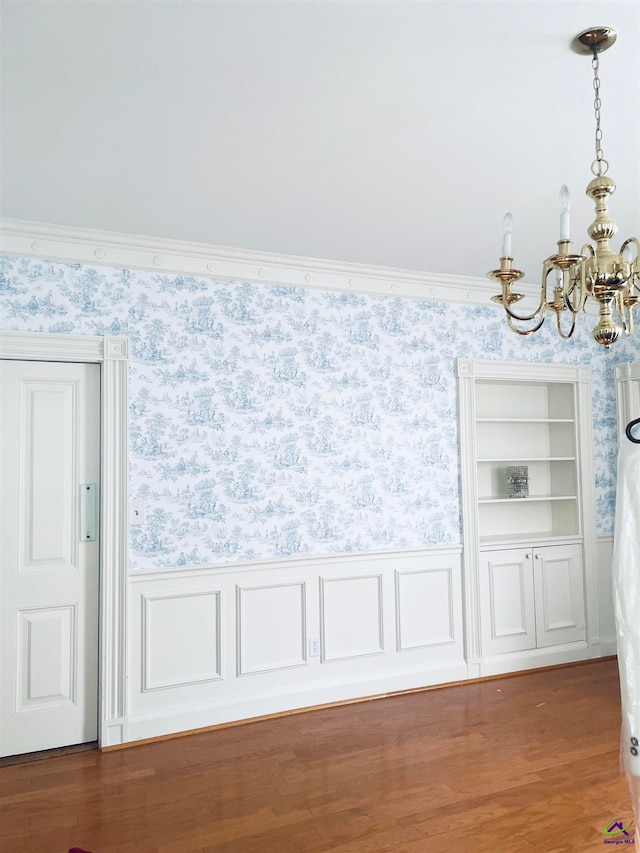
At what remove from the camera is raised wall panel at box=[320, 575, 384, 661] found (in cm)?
410

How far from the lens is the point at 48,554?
3.50 m

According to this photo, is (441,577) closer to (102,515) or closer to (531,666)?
(531,666)

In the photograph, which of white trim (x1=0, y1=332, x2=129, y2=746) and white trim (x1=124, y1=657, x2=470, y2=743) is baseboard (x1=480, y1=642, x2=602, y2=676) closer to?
white trim (x1=124, y1=657, x2=470, y2=743)

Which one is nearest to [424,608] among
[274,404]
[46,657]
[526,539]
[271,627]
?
[526,539]

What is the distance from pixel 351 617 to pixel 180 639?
3.67 feet

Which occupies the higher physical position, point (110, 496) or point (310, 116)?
point (310, 116)

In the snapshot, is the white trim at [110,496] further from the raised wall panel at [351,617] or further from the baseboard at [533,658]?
the baseboard at [533,658]

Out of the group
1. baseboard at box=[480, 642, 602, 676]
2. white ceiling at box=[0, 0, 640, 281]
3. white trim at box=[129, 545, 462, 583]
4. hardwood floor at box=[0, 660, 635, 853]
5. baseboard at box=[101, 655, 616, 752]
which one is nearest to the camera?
white ceiling at box=[0, 0, 640, 281]

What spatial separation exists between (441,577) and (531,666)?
1027 mm

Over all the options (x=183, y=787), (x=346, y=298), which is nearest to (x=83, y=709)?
(x=183, y=787)

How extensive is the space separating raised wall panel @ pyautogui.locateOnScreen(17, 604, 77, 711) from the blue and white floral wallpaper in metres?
0.51

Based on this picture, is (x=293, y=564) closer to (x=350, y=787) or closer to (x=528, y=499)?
(x=350, y=787)

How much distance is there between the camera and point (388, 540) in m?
4.33

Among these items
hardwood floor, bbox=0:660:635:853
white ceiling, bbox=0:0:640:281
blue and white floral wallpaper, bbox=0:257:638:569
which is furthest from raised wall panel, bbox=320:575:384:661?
white ceiling, bbox=0:0:640:281
